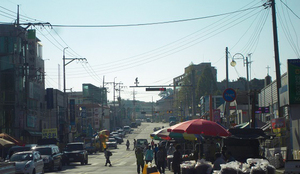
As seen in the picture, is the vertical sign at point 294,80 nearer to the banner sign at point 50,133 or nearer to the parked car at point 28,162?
the parked car at point 28,162

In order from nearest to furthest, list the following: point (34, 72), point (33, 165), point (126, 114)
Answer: point (33, 165) < point (34, 72) < point (126, 114)

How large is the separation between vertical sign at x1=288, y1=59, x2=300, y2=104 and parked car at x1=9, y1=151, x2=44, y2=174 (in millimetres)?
15129

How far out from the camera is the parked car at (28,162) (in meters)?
22.9

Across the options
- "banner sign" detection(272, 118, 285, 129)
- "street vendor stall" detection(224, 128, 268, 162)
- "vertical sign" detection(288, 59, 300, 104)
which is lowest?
"street vendor stall" detection(224, 128, 268, 162)

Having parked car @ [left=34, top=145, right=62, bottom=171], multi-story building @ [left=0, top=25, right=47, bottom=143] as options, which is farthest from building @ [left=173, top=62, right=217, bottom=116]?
multi-story building @ [left=0, top=25, right=47, bottom=143]

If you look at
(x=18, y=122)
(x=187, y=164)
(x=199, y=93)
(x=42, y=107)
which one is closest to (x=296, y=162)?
(x=187, y=164)

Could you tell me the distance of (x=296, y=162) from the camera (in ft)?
42.5

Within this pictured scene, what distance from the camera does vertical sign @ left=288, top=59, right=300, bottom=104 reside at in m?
24.0

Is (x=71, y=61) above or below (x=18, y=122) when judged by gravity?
above

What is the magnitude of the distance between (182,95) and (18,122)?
236 ft

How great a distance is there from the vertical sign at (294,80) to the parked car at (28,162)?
1513 cm

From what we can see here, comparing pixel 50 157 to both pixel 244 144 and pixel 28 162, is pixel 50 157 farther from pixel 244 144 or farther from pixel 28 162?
pixel 244 144

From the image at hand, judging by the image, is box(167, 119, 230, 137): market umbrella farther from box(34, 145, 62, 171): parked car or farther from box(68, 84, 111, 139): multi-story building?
box(68, 84, 111, 139): multi-story building

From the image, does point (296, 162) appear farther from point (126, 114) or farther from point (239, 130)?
point (126, 114)
